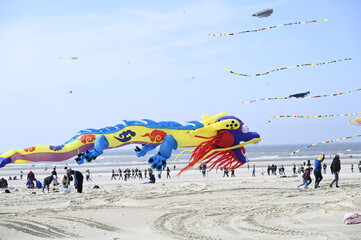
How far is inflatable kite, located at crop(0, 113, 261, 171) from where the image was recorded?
69.2ft

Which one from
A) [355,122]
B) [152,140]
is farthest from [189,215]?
[355,122]

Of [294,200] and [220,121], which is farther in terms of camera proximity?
[220,121]

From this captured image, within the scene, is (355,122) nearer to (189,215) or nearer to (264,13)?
(264,13)

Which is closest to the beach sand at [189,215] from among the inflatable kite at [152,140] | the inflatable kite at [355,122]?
the inflatable kite at [152,140]

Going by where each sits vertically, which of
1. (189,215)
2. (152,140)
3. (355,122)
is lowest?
(189,215)

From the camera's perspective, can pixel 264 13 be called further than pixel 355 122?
No

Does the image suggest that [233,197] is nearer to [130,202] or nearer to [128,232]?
[130,202]

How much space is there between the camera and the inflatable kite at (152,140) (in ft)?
69.2

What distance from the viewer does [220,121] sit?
71.3 feet

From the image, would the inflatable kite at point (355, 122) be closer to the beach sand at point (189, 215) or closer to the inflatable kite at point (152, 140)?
the beach sand at point (189, 215)

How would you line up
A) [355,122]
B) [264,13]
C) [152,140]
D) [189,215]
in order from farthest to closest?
[355,122] → [152,140] → [264,13] → [189,215]

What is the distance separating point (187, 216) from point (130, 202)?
338 centimetres

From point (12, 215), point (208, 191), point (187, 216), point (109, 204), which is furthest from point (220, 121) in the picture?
point (12, 215)

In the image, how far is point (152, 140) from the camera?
21359 mm
